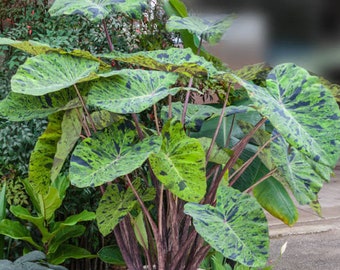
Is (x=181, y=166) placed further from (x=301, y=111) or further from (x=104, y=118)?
(x=104, y=118)

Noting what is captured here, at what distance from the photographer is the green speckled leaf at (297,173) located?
2.02 metres

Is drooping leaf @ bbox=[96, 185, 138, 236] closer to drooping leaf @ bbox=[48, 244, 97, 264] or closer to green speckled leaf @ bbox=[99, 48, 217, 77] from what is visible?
green speckled leaf @ bbox=[99, 48, 217, 77]

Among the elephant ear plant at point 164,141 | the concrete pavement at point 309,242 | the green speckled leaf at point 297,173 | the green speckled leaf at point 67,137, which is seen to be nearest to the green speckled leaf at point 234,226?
the elephant ear plant at point 164,141

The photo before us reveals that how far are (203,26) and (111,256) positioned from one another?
126 centimetres

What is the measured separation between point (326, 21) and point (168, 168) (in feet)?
21.7

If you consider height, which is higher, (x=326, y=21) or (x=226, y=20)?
(x=226, y=20)

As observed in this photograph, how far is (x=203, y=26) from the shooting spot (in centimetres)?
254

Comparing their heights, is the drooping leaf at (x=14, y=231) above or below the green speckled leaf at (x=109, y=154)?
below

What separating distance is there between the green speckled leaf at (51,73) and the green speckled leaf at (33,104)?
0.39 ft

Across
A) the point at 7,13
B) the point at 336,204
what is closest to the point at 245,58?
the point at 336,204

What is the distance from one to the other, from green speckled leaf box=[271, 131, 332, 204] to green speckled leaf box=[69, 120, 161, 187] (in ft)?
1.47

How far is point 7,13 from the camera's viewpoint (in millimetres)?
3545

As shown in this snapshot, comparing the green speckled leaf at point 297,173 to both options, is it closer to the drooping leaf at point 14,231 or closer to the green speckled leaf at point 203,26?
the green speckled leaf at point 203,26

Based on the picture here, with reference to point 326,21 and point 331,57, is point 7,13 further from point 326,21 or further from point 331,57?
point 326,21
